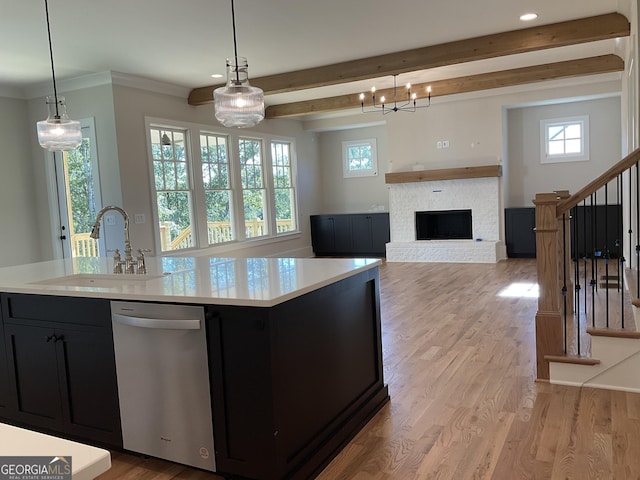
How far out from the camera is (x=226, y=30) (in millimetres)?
4820

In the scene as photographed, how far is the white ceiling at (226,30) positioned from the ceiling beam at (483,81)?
1.29ft

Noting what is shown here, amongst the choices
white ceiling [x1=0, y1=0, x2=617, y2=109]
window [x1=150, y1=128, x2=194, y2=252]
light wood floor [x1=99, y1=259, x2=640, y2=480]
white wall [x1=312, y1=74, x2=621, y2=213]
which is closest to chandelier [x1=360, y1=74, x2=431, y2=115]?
white wall [x1=312, y1=74, x2=621, y2=213]

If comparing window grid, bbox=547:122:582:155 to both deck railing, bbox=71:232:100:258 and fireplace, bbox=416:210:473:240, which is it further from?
deck railing, bbox=71:232:100:258

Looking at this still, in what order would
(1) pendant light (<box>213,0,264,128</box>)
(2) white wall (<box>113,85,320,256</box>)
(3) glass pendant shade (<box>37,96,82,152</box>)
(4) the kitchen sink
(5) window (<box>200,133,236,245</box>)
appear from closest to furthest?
(4) the kitchen sink → (1) pendant light (<box>213,0,264,128</box>) → (3) glass pendant shade (<box>37,96,82,152</box>) → (2) white wall (<box>113,85,320,256</box>) → (5) window (<box>200,133,236,245</box>)

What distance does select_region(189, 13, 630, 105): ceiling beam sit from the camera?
16.1 feet

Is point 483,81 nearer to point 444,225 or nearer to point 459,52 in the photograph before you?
point 459,52

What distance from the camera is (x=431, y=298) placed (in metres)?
5.90

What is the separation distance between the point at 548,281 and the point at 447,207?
6052 millimetres

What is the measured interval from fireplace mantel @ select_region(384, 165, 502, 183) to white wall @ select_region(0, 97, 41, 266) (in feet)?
18.9

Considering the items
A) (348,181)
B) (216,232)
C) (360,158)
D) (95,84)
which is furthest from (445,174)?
(95,84)

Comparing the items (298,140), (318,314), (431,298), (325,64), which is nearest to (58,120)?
(318,314)

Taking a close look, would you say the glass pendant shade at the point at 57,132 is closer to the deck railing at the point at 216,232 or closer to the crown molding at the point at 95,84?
the crown molding at the point at 95,84

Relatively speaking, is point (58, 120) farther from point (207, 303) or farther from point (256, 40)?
point (256, 40)

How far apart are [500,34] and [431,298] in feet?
9.74
